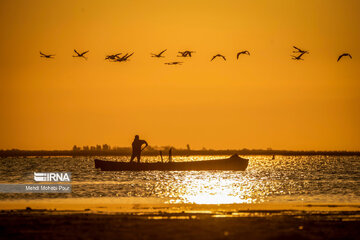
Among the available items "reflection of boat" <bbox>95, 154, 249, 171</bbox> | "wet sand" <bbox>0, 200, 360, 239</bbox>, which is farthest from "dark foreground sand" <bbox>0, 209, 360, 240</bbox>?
"reflection of boat" <bbox>95, 154, 249, 171</bbox>

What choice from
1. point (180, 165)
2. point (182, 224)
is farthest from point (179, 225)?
point (180, 165)

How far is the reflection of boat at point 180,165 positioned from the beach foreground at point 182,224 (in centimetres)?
4788

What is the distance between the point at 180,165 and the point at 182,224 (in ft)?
185

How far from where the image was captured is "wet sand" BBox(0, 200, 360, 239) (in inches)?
951

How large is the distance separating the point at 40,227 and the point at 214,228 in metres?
5.53

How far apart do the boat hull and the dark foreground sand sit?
50.0 m

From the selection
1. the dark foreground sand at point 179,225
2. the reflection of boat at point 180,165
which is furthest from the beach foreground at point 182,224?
the reflection of boat at point 180,165

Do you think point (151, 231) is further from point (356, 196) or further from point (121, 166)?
point (121, 166)

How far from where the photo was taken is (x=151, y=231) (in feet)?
82.1

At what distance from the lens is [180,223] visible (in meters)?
27.4

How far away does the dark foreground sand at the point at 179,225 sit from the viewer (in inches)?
949

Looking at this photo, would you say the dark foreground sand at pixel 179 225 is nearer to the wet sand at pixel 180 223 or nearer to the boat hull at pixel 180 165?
the wet sand at pixel 180 223

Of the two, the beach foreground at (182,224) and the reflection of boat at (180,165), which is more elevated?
the reflection of boat at (180,165)

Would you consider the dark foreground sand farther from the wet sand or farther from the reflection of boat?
the reflection of boat
